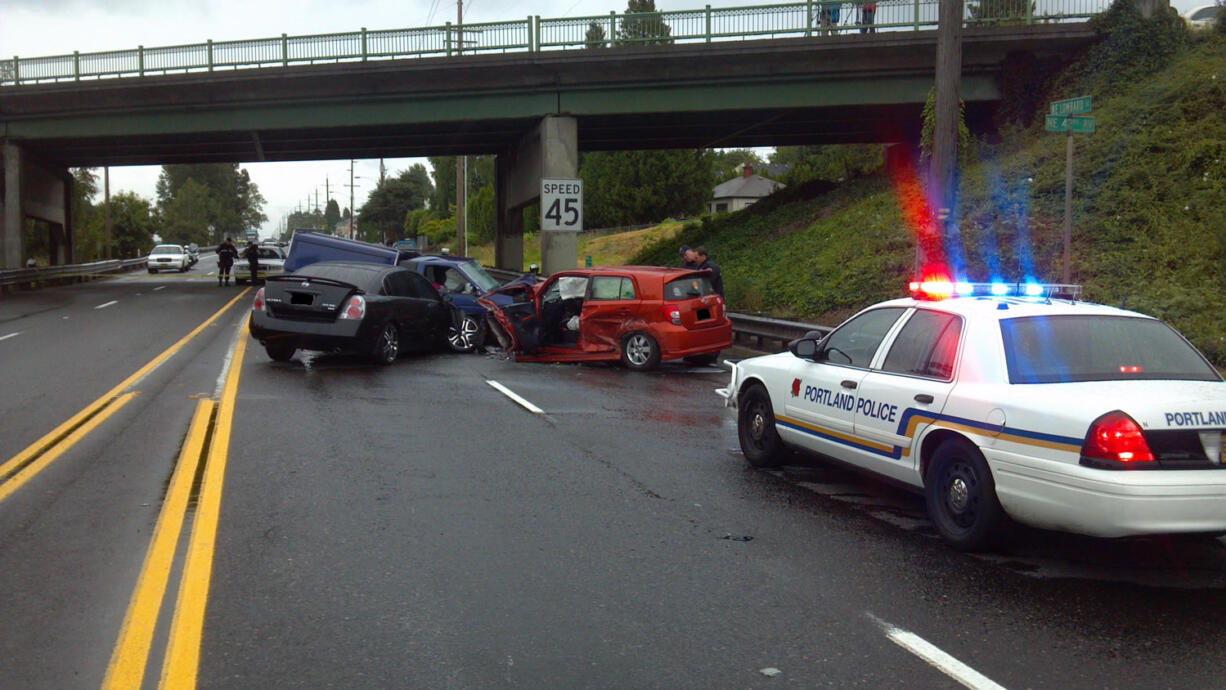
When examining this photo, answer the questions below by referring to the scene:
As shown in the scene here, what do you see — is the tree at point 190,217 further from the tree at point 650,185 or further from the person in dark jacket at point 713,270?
the person in dark jacket at point 713,270

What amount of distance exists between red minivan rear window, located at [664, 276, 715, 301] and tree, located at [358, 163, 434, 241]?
113 metres

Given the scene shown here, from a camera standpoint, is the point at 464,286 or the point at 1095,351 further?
the point at 464,286

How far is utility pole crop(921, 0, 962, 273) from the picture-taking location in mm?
14438

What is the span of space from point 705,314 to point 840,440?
8.04 metres

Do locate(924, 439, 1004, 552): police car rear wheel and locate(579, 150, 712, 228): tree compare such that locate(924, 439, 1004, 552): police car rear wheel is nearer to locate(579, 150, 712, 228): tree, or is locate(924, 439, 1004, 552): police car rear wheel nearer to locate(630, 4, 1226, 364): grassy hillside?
locate(630, 4, 1226, 364): grassy hillside

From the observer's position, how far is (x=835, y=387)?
7.29 m

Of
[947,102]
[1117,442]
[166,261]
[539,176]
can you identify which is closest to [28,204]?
[166,261]

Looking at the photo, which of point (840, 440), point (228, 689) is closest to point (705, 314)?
point (840, 440)

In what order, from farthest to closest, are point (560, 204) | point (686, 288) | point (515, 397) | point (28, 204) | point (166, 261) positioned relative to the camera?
point (166, 261)
point (28, 204)
point (560, 204)
point (686, 288)
point (515, 397)

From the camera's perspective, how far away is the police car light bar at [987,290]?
6.82m

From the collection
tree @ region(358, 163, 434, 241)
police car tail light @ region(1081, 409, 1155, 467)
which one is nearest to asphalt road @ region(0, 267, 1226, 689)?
police car tail light @ region(1081, 409, 1155, 467)

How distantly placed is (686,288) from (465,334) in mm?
4332

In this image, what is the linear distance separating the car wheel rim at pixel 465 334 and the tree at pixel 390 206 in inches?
4319

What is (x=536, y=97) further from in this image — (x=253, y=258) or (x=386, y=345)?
(x=386, y=345)
